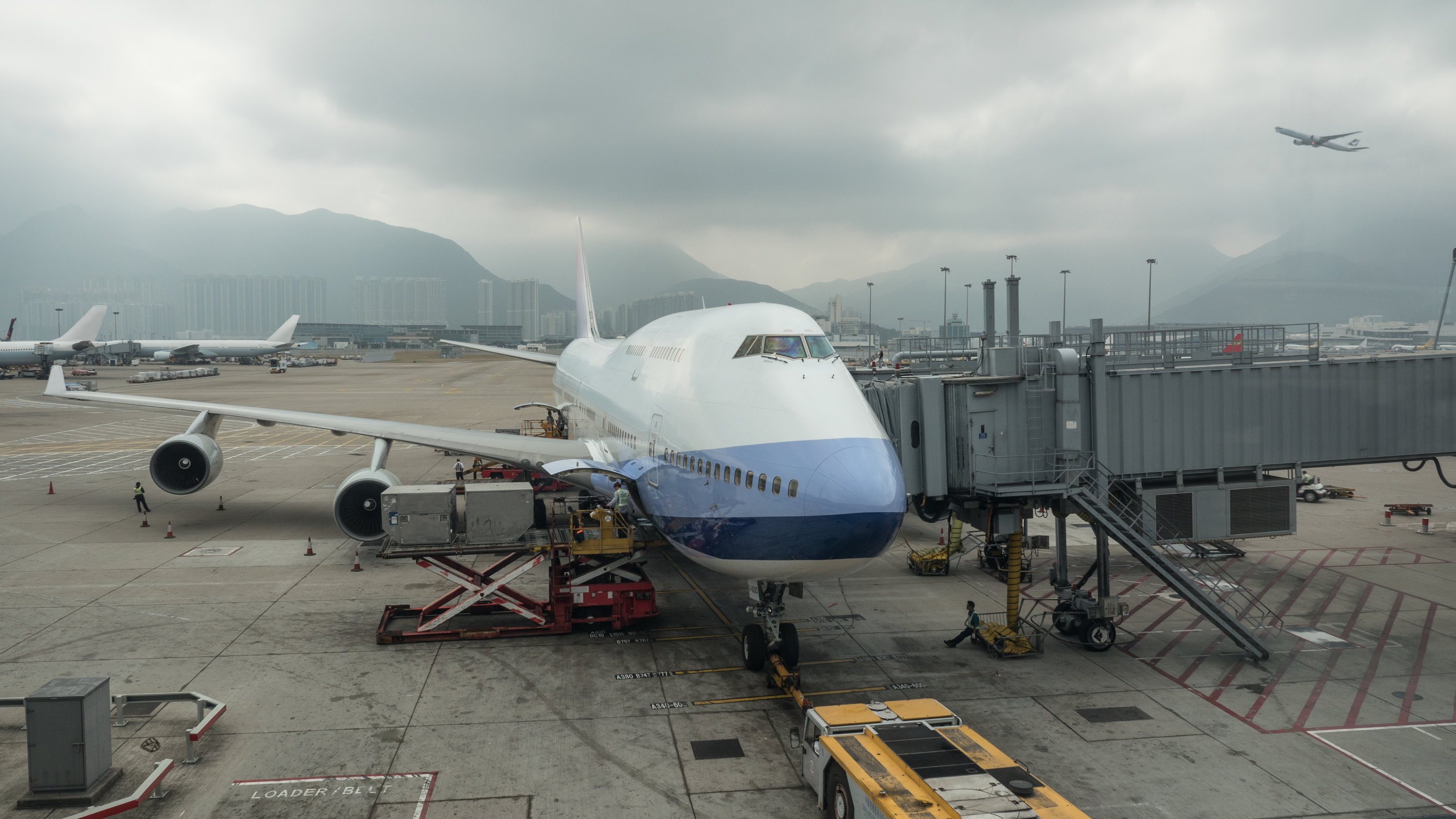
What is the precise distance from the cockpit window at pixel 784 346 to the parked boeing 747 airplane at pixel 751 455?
0.8 inches

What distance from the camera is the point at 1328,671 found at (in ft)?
54.4

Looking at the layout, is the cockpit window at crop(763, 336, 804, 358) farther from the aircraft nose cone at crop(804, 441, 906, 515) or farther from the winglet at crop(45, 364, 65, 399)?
the winglet at crop(45, 364, 65, 399)

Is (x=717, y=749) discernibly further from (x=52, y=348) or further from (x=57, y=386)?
(x=52, y=348)

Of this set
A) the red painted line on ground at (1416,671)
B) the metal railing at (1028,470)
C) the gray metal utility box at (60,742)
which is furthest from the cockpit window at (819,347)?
the gray metal utility box at (60,742)

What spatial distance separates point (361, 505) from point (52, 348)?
374ft

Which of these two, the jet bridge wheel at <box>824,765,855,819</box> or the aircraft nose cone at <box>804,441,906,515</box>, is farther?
the aircraft nose cone at <box>804,441,906,515</box>

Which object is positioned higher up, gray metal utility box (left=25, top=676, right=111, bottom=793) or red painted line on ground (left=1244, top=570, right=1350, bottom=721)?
gray metal utility box (left=25, top=676, right=111, bottom=793)

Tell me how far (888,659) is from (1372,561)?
19325mm

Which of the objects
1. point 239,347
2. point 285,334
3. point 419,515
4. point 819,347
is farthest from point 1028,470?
point 239,347

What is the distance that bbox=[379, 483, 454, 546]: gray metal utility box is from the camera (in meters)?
17.7

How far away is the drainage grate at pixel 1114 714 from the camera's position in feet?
46.3

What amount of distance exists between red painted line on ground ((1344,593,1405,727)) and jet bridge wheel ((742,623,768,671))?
33.0ft

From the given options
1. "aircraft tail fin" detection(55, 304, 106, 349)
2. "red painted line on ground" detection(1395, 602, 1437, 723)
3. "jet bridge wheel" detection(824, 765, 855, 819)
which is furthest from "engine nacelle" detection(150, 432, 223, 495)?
"aircraft tail fin" detection(55, 304, 106, 349)

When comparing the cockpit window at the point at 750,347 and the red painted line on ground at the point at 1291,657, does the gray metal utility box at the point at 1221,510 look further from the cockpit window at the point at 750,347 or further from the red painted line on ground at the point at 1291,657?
the cockpit window at the point at 750,347
